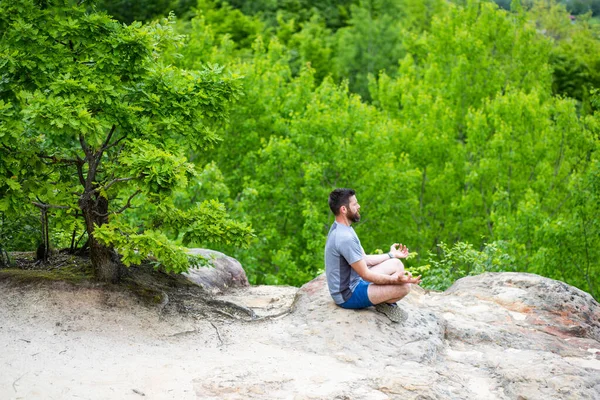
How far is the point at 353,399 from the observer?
6.40m

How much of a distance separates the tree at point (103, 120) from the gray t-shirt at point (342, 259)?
4.27 feet

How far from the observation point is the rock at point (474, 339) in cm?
712

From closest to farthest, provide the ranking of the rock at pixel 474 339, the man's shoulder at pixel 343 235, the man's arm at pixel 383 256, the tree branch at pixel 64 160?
the rock at pixel 474 339
the man's shoulder at pixel 343 235
the tree branch at pixel 64 160
the man's arm at pixel 383 256

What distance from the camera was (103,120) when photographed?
7898 mm

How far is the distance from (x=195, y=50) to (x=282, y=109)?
5506 millimetres

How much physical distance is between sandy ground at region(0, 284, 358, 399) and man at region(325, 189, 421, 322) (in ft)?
3.09

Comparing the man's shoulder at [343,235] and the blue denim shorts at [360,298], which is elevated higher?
the man's shoulder at [343,235]

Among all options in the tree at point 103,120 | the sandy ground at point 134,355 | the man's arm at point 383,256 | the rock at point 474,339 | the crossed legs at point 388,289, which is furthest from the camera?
the man's arm at point 383,256

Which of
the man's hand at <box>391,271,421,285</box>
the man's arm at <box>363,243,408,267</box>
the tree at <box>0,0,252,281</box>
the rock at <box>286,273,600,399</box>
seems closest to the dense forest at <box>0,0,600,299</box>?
the tree at <box>0,0,252,281</box>

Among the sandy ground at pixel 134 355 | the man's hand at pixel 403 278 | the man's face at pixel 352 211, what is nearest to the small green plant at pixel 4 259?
the sandy ground at pixel 134 355

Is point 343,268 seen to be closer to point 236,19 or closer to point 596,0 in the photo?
point 236,19

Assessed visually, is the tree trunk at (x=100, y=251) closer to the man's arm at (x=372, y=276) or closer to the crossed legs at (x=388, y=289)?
the man's arm at (x=372, y=276)

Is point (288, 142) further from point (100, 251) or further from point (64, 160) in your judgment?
point (64, 160)

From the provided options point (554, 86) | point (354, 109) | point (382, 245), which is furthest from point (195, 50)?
point (554, 86)
